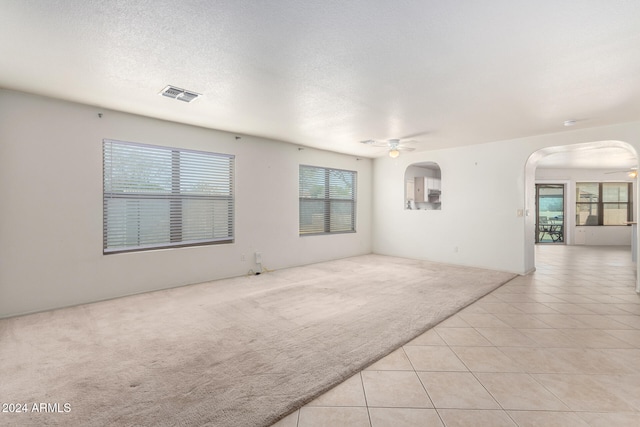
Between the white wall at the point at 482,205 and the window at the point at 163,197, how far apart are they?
403cm

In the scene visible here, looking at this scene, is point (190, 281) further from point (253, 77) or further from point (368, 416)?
point (368, 416)

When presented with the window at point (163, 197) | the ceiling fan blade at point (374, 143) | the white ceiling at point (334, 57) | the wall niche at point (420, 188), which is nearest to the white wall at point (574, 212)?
the wall niche at point (420, 188)

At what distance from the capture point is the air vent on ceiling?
3104 millimetres

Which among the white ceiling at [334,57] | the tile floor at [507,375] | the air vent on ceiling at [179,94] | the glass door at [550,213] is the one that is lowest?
the tile floor at [507,375]

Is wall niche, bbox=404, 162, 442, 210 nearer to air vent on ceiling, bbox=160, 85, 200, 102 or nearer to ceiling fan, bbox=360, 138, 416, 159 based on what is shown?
ceiling fan, bbox=360, 138, 416, 159

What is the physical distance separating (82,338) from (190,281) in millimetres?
1839

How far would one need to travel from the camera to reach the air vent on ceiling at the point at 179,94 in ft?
10.2

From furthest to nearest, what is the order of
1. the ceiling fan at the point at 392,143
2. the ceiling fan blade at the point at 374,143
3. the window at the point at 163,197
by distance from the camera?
the ceiling fan blade at the point at 374,143, the ceiling fan at the point at 392,143, the window at the point at 163,197

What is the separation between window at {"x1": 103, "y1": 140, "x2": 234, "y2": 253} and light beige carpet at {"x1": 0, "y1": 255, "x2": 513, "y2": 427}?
0.80 m

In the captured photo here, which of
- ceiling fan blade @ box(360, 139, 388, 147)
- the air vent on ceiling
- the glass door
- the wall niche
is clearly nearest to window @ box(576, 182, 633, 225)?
the glass door

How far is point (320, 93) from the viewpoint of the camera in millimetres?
3195

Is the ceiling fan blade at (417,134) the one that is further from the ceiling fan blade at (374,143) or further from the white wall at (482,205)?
the white wall at (482,205)

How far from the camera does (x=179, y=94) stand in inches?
127

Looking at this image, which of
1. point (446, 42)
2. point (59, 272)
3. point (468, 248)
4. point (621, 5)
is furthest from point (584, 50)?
point (59, 272)
